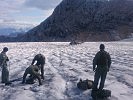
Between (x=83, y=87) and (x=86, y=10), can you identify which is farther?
(x=86, y=10)

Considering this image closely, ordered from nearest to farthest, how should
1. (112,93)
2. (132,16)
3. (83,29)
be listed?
(112,93) < (132,16) < (83,29)

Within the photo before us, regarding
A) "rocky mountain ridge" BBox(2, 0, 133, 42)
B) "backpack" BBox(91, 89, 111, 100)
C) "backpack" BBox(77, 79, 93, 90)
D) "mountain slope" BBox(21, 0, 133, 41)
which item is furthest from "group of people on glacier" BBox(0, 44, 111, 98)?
"mountain slope" BBox(21, 0, 133, 41)

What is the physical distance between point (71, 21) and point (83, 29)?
23.4ft

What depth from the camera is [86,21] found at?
85438 millimetres

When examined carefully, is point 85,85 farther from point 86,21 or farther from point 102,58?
point 86,21

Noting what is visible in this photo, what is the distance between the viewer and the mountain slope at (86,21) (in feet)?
248

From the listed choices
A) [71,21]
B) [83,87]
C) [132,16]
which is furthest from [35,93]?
[71,21]

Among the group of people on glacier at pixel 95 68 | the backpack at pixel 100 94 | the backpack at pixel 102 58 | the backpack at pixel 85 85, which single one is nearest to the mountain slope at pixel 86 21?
the group of people on glacier at pixel 95 68

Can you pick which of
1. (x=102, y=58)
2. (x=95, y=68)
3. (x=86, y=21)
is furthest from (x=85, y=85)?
(x=86, y=21)

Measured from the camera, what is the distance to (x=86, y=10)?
88.5 m

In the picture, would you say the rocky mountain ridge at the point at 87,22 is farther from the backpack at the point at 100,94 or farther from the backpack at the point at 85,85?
the backpack at the point at 100,94

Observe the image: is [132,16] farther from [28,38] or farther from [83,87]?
[83,87]

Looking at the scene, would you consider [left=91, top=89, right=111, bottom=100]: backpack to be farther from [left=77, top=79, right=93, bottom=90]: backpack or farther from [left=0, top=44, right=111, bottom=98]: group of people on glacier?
[left=77, top=79, right=93, bottom=90]: backpack

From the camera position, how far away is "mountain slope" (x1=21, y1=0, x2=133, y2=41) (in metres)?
75.6
